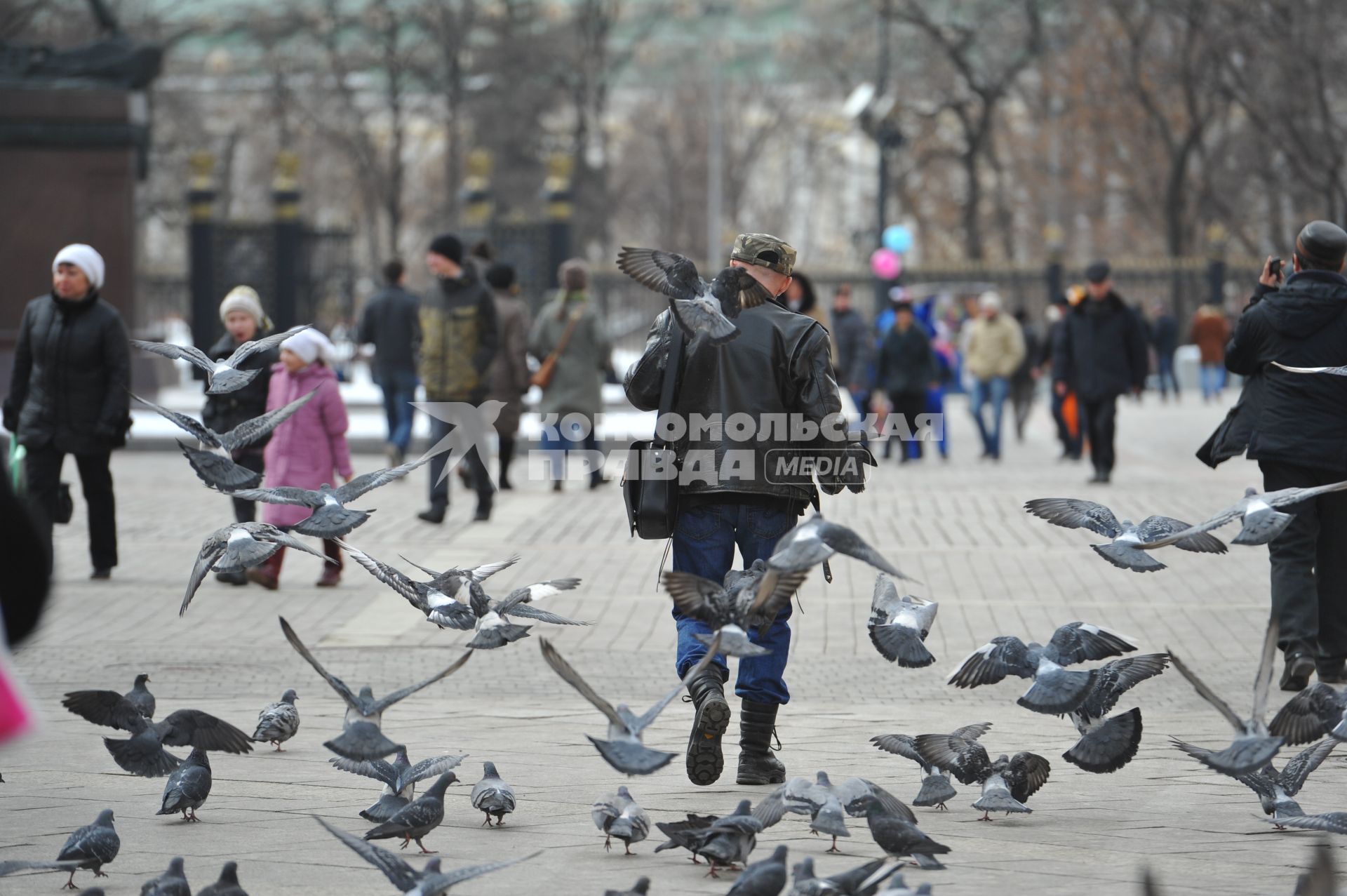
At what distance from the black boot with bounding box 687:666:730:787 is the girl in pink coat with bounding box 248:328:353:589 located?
5.16 m

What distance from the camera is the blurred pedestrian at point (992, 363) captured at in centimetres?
2019

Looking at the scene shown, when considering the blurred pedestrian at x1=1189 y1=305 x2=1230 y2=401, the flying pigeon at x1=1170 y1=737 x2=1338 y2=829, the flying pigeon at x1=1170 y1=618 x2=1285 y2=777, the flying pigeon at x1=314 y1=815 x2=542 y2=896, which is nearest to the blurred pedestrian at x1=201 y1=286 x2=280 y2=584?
the flying pigeon at x1=314 y1=815 x2=542 y2=896

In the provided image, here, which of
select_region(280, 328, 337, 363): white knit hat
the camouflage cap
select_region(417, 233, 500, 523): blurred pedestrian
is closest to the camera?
the camouflage cap

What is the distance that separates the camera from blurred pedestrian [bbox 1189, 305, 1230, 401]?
31750mm

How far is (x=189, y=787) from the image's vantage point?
554 cm

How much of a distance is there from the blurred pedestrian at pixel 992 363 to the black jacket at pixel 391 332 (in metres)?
6.52

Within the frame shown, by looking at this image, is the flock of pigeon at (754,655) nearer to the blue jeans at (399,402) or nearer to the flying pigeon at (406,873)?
the flying pigeon at (406,873)

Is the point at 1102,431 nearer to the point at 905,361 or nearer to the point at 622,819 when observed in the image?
the point at 905,361

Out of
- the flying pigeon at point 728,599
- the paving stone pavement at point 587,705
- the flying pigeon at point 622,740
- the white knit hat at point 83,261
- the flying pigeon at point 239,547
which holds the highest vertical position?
the white knit hat at point 83,261

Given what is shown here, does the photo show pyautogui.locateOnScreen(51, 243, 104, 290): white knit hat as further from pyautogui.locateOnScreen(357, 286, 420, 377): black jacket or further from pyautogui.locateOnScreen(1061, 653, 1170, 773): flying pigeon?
pyautogui.locateOnScreen(1061, 653, 1170, 773): flying pigeon

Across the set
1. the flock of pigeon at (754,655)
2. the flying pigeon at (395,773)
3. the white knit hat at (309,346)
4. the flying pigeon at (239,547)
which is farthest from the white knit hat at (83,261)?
the flying pigeon at (395,773)

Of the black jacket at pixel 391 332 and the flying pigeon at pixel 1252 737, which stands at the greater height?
the black jacket at pixel 391 332

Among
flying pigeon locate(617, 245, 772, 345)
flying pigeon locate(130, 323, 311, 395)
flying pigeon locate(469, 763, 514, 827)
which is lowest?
flying pigeon locate(469, 763, 514, 827)

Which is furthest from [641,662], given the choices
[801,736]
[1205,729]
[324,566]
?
[324,566]
